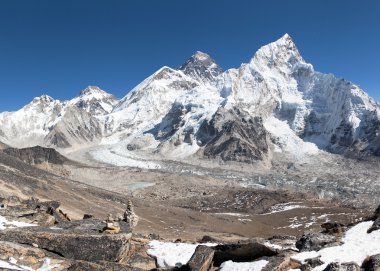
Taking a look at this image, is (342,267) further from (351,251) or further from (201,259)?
(201,259)

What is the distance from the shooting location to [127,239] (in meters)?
19.1

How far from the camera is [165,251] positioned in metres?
20.6

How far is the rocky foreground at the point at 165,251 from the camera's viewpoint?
649 inches

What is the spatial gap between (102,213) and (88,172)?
127 meters

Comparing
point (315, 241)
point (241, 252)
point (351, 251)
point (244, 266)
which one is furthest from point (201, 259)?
point (351, 251)

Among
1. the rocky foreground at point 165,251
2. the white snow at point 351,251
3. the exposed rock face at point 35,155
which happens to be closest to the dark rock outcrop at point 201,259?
the rocky foreground at point 165,251

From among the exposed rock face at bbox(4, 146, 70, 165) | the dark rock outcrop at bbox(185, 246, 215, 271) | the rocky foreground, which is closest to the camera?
the rocky foreground

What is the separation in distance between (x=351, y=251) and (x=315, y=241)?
1797 millimetres

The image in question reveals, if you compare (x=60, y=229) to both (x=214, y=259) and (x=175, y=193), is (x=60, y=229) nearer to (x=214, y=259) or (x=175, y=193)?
(x=214, y=259)

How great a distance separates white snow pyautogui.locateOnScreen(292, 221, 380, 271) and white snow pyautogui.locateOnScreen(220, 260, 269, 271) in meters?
1.34

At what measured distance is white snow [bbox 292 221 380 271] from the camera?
1695 centimetres

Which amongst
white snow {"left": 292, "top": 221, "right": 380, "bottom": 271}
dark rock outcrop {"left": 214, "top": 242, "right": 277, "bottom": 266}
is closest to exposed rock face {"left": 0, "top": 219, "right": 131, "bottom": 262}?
dark rock outcrop {"left": 214, "top": 242, "right": 277, "bottom": 266}

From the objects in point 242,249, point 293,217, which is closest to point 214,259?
point 242,249

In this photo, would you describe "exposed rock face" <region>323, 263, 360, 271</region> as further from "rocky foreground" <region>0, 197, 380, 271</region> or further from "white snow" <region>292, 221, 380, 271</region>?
"white snow" <region>292, 221, 380, 271</region>
